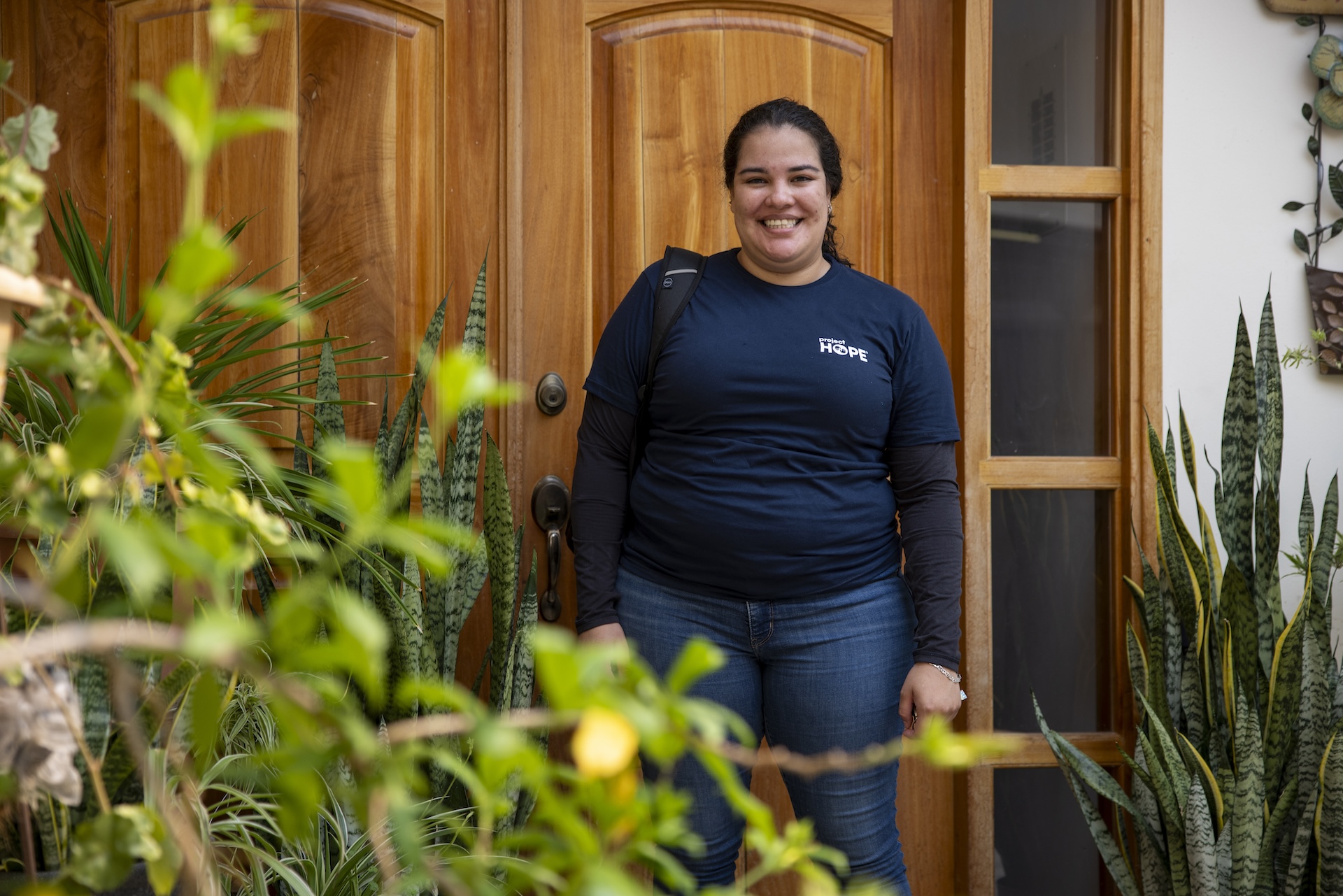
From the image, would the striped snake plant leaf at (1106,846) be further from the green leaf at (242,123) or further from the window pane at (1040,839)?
the green leaf at (242,123)

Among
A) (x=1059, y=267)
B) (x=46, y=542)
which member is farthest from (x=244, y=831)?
(x=1059, y=267)

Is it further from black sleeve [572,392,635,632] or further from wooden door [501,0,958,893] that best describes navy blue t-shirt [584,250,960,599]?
wooden door [501,0,958,893]

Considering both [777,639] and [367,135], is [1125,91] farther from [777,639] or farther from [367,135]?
[367,135]

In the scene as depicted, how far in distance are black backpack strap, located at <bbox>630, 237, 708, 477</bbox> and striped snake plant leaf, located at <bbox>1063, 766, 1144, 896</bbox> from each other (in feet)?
3.54

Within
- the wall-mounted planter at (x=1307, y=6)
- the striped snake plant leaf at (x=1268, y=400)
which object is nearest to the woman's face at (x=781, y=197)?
the striped snake plant leaf at (x=1268, y=400)

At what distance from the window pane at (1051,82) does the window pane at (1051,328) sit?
0.40 ft

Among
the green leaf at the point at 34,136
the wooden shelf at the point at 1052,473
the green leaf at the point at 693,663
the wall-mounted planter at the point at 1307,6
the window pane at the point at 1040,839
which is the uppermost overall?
the wall-mounted planter at the point at 1307,6

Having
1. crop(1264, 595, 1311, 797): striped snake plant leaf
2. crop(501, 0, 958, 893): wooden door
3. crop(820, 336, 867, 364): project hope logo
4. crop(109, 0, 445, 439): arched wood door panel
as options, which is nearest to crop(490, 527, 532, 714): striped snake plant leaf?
crop(501, 0, 958, 893): wooden door

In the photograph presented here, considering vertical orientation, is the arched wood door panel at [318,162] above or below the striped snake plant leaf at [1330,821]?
above

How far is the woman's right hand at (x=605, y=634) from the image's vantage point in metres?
1.68

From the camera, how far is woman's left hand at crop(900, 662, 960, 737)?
165 cm

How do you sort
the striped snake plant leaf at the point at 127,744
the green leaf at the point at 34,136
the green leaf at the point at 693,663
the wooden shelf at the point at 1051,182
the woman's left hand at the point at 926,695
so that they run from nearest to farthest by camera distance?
1. the green leaf at the point at 693,663
2. the green leaf at the point at 34,136
3. the striped snake plant leaf at the point at 127,744
4. the woman's left hand at the point at 926,695
5. the wooden shelf at the point at 1051,182

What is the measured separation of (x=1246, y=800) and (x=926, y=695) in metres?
0.67

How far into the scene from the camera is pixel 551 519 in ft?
7.04
